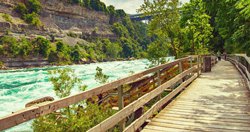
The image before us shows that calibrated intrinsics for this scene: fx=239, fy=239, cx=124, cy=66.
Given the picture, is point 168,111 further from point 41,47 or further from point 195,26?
point 41,47

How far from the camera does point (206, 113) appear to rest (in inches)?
256

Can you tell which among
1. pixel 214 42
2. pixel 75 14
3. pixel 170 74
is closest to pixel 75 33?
pixel 75 14

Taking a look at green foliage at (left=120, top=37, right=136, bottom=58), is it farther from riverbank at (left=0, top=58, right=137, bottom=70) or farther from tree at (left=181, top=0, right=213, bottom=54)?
tree at (left=181, top=0, right=213, bottom=54)

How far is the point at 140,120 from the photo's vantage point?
17.7ft

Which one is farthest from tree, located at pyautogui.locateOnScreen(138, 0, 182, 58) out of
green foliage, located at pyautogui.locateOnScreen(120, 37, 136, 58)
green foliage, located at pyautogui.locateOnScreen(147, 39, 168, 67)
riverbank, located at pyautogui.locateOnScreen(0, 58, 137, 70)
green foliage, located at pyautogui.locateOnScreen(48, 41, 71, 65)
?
green foliage, located at pyautogui.locateOnScreen(120, 37, 136, 58)

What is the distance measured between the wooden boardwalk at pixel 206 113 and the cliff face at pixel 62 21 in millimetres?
103903

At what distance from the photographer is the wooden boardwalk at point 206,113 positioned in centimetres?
539

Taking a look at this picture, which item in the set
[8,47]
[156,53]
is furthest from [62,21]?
[156,53]

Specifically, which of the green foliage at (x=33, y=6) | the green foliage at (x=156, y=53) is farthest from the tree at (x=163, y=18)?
the green foliage at (x=33, y=6)

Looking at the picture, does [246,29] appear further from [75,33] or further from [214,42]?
[75,33]

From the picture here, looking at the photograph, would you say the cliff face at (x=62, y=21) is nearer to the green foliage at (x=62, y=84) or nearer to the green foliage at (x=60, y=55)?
the green foliage at (x=60, y=55)

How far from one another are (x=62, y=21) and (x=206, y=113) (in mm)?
155441

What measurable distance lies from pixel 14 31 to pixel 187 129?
11051 cm

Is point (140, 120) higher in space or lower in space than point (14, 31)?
lower
